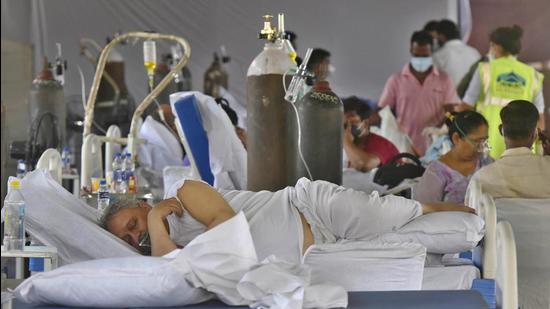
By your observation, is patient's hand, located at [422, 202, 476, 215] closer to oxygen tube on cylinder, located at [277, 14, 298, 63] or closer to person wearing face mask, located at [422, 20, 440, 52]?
oxygen tube on cylinder, located at [277, 14, 298, 63]

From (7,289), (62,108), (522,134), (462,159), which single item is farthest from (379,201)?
(62,108)

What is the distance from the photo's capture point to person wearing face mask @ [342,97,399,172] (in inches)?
232

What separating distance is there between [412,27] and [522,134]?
418cm

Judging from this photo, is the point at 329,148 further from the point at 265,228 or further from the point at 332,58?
the point at 332,58

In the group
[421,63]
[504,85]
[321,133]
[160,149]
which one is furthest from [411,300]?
[421,63]

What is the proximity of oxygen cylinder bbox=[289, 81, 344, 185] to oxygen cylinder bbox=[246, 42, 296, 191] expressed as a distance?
0.42ft

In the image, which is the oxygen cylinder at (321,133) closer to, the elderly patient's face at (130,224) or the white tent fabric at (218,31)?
the elderly patient's face at (130,224)

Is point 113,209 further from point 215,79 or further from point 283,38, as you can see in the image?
point 215,79

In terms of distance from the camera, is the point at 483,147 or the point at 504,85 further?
the point at 504,85

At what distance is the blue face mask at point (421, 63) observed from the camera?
7879 mm

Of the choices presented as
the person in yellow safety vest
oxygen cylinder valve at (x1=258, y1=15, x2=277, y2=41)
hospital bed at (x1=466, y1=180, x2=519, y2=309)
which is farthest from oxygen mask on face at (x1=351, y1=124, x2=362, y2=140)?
hospital bed at (x1=466, y1=180, x2=519, y2=309)

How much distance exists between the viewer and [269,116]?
4.13 meters

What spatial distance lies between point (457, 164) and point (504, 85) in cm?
261

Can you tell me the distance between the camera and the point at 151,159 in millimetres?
6605
